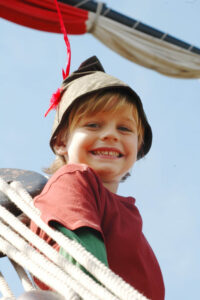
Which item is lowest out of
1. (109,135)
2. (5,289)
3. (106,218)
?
(5,289)

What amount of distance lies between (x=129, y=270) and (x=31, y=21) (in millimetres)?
2831

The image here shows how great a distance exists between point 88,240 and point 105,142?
20.9 inches

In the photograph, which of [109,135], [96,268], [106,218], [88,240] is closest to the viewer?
[96,268]

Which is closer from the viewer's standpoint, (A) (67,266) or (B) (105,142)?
(A) (67,266)

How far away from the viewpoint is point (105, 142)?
183 cm

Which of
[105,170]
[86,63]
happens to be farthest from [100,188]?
[86,63]

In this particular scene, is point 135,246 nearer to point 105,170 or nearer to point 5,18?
point 105,170

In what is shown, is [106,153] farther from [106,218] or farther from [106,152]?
[106,218]

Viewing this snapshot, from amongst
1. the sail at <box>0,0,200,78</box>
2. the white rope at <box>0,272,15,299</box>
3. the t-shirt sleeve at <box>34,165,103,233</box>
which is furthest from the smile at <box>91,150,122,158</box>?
the sail at <box>0,0,200,78</box>

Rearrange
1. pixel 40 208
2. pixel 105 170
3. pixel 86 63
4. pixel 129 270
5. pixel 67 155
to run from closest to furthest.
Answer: pixel 40 208 → pixel 129 270 → pixel 105 170 → pixel 67 155 → pixel 86 63

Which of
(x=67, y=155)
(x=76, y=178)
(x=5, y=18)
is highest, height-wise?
(x=76, y=178)

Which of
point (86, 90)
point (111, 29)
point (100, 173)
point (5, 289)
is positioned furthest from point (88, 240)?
point (111, 29)

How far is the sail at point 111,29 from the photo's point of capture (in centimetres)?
413

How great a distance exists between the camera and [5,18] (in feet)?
13.5
